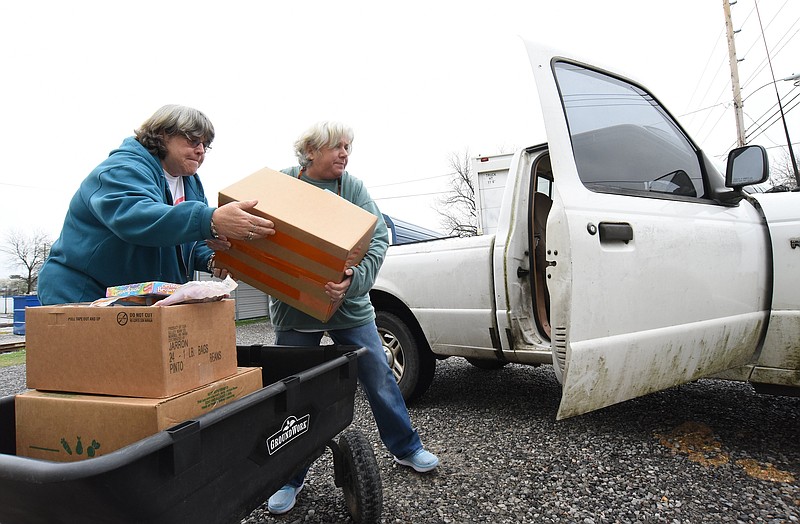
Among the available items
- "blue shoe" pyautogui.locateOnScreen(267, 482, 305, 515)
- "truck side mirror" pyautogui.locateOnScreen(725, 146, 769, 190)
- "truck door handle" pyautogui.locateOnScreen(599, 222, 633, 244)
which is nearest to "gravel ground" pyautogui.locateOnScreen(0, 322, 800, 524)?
"blue shoe" pyautogui.locateOnScreen(267, 482, 305, 515)

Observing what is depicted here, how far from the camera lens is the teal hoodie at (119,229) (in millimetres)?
1502

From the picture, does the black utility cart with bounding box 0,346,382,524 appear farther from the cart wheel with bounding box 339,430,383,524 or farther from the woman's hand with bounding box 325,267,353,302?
the woman's hand with bounding box 325,267,353,302

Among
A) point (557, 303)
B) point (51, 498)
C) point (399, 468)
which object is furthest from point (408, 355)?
point (51, 498)

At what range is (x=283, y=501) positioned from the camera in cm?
221

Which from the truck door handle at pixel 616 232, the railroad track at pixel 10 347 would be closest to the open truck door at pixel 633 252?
the truck door handle at pixel 616 232

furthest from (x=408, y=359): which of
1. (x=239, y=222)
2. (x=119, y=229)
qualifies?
(x=119, y=229)

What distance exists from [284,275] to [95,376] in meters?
0.73

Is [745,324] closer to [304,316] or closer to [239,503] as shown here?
[304,316]

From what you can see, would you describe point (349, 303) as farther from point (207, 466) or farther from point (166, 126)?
point (207, 466)

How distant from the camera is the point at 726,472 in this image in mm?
2371

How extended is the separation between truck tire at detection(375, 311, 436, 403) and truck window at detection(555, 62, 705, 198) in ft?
6.33

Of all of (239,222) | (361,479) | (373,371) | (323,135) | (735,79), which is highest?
(735,79)

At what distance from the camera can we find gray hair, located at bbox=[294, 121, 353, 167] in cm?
221

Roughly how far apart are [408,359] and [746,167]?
2.42 m
